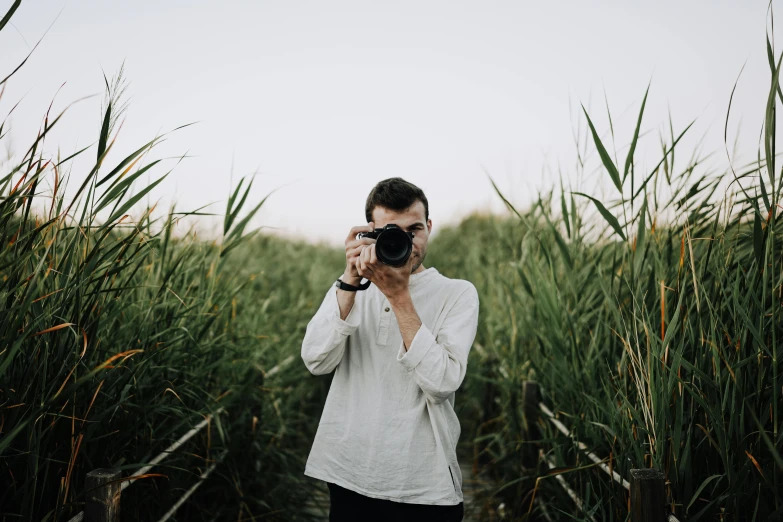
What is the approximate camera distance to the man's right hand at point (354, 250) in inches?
62.1

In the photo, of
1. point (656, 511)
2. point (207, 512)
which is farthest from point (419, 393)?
point (207, 512)

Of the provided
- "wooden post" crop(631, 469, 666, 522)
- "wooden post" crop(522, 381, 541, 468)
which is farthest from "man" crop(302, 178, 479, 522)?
"wooden post" crop(522, 381, 541, 468)

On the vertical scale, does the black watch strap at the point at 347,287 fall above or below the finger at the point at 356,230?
below

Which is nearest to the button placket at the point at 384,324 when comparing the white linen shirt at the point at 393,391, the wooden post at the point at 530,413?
the white linen shirt at the point at 393,391

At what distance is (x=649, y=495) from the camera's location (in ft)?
4.55

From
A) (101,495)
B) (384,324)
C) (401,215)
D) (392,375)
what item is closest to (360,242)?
(401,215)

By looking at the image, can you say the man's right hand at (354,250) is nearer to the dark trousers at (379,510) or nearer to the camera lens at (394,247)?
the camera lens at (394,247)

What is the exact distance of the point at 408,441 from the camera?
1.53m

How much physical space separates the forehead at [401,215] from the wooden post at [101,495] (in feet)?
2.88

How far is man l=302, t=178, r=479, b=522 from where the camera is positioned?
1516mm

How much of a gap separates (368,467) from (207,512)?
1094mm

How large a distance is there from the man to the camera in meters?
0.02

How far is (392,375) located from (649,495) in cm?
66

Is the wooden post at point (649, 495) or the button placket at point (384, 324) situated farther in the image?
the button placket at point (384, 324)
